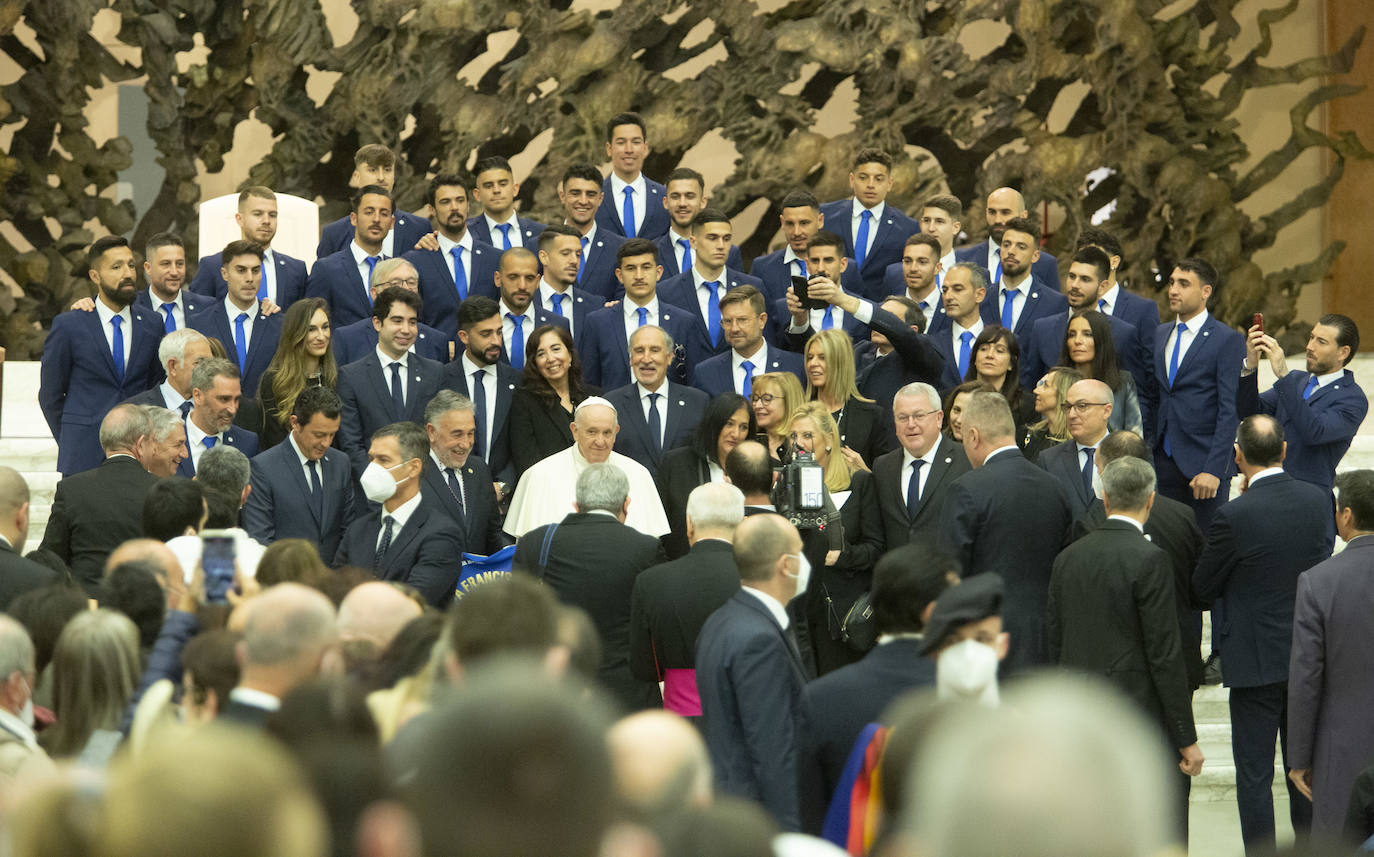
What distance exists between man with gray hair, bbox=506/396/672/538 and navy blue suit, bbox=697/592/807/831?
7.29 feet

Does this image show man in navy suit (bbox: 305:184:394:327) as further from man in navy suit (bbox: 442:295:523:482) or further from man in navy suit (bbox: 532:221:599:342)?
man in navy suit (bbox: 442:295:523:482)

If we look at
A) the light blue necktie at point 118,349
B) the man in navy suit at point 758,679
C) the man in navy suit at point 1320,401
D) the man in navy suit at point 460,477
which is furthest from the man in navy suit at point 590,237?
the man in navy suit at point 758,679

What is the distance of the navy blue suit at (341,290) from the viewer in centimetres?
834

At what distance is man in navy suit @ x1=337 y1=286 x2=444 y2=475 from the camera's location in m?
7.14

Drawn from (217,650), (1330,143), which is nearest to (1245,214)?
(1330,143)

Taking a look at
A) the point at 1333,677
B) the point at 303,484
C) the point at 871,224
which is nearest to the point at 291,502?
the point at 303,484

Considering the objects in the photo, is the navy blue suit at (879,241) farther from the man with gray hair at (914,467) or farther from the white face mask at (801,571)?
Answer: the white face mask at (801,571)

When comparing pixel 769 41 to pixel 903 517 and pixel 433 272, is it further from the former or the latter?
pixel 903 517

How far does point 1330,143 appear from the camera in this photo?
12.3 meters

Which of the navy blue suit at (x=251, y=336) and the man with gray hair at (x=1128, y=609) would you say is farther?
the navy blue suit at (x=251, y=336)

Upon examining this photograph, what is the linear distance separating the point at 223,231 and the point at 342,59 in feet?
6.26

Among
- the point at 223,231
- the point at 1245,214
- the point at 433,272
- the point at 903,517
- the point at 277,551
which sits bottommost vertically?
the point at 277,551

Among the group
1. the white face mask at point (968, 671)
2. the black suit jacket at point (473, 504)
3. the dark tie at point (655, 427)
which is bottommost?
the white face mask at point (968, 671)

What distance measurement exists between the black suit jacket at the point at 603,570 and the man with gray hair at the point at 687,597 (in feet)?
1.08
